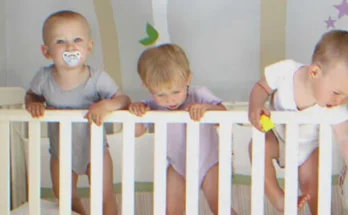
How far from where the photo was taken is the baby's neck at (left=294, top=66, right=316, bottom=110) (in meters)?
1.39

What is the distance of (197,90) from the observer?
59.7 inches

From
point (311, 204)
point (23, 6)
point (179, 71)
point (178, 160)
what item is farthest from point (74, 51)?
point (311, 204)

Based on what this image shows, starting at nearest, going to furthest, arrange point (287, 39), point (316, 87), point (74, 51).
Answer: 1. point (316, 87)
2. point (74, 51)
3. point (287, 39)

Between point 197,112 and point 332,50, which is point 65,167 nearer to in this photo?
point 197,112

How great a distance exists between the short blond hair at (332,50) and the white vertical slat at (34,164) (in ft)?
2.37

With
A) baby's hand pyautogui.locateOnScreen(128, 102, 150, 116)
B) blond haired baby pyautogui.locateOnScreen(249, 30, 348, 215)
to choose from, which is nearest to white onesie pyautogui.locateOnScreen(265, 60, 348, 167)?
blond haired baby pyautogui.locateOnScreen(249, 30, 348, 215)

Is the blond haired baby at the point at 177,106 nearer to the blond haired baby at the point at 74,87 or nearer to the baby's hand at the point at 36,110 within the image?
the blond haired baby at the point at 74,87

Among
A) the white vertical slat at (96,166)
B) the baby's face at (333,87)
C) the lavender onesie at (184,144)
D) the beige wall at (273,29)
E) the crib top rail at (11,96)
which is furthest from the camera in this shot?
the beige wall at (273,29)

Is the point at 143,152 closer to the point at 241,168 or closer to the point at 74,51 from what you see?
the point at 241,168

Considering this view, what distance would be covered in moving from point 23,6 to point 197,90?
0.80 meters

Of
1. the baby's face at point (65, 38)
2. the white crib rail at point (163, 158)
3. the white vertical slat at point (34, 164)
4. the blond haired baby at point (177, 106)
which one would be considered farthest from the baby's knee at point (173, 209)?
the baby's face at point (65, 38)

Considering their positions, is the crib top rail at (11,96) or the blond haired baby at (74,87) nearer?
the blond haired baby at (74,87)

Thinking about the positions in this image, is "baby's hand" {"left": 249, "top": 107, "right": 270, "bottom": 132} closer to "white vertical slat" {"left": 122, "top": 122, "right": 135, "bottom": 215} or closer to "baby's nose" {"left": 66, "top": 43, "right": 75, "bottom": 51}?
"white vertical slat" {"left": 122, "top": 122, "right": 135, "bottom": 215}

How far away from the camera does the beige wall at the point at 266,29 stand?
1874 millimetres
